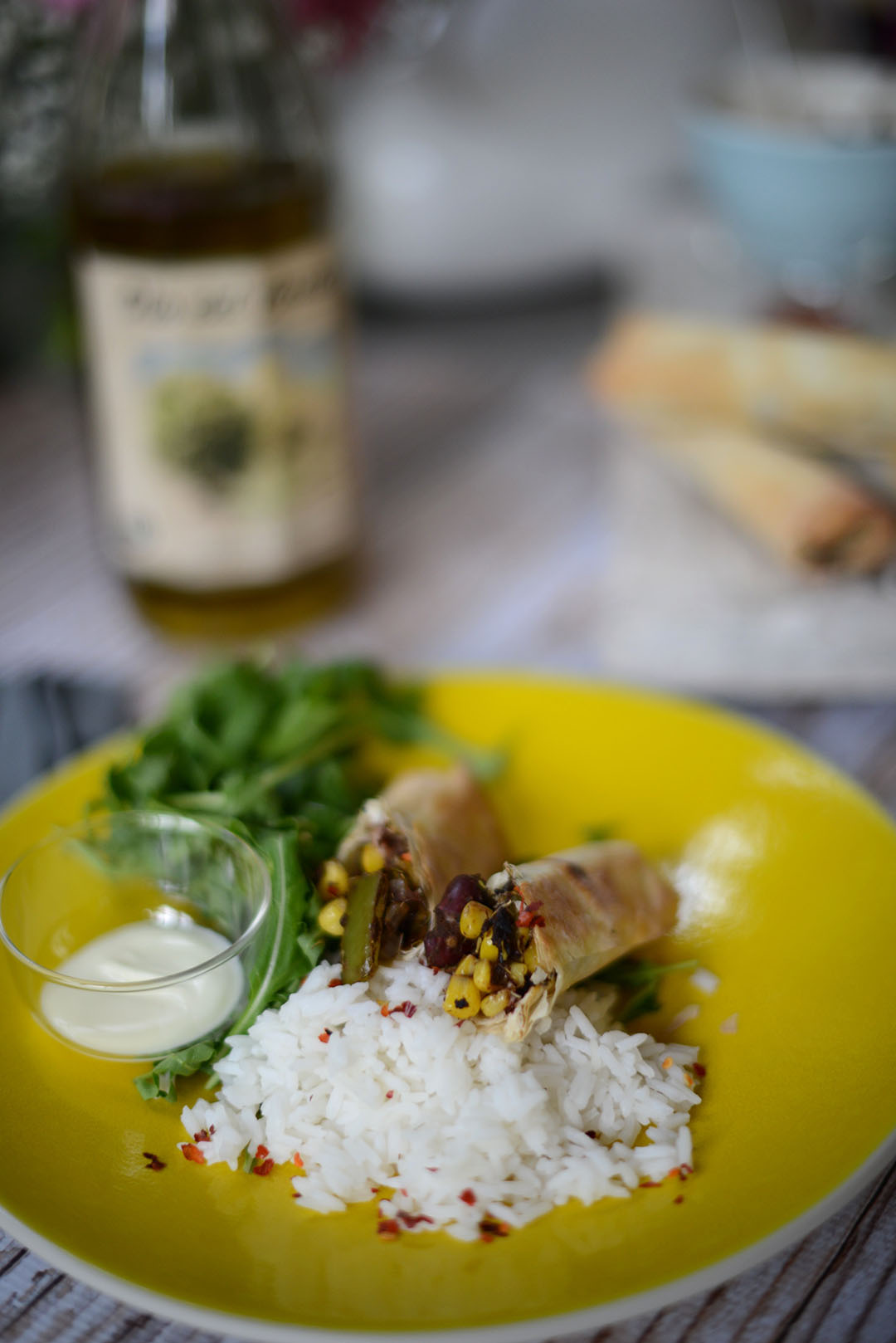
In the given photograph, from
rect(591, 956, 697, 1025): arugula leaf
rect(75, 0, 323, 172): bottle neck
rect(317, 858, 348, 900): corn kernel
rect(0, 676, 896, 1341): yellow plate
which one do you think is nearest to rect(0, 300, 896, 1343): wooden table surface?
rect(0, 676, 896, 1341): yellow plate

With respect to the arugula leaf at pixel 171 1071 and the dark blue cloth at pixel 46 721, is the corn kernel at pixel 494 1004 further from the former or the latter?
the dark blue cloth at pixel 46 721

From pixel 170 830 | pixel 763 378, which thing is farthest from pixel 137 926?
pixel 763 378

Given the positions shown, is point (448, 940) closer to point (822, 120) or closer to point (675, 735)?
point (675, 735)

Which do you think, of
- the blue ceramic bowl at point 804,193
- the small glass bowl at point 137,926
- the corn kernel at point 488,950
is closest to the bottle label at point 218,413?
the small glass bowl at point 137,926

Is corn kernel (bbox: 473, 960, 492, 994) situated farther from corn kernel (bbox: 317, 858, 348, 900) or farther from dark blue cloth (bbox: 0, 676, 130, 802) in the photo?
dark blue cloth (bbox: 0, 676, 130, 802)

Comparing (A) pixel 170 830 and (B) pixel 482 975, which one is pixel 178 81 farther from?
(B) pixel 482 975

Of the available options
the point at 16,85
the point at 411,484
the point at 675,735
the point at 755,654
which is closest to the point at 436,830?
the point at 675,735

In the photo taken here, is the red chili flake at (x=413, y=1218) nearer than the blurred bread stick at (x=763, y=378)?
Yes
